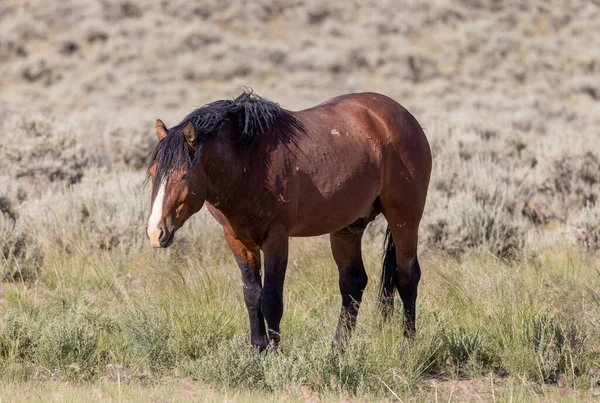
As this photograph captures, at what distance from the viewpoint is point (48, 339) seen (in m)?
6.39

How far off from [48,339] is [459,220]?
17.9 ft

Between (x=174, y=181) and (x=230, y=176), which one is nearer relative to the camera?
(x=174, y=181)

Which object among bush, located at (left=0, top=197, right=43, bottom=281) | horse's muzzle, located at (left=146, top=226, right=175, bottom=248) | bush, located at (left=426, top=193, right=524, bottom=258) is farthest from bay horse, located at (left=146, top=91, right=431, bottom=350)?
bush, located at (left=0, top=197, right=43, bottom=281)

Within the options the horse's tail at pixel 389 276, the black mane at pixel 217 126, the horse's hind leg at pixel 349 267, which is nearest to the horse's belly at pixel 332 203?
the black mane at pixel 217 126

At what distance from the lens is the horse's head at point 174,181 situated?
5.50 m

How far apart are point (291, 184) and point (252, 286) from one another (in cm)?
75

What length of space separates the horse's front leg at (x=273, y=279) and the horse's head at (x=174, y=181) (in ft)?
2.05

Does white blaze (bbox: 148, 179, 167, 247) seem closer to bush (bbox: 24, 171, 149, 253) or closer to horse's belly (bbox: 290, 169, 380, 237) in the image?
horse's belly (bbox: 290, 169, 380, 237)

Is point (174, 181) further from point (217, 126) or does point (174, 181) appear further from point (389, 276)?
point (389, 276)

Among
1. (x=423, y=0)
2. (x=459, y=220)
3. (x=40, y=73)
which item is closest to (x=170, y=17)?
(x=40, y=73)

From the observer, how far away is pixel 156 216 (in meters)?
5.45

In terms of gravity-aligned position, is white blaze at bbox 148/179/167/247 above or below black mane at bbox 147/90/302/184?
below

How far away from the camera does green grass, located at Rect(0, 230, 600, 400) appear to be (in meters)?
5.90

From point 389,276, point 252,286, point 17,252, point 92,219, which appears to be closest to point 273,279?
point 252,286
